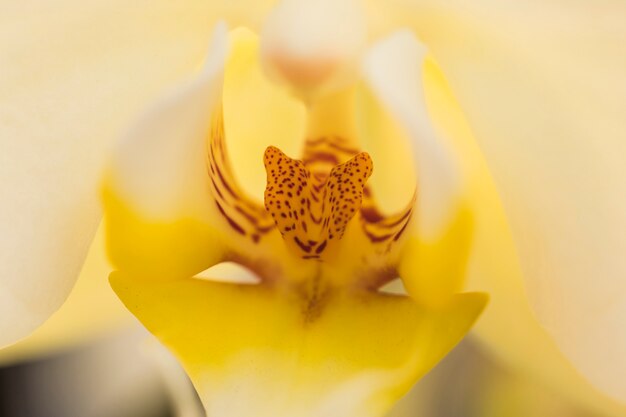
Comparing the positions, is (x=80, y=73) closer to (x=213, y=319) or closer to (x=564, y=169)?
(x=213, y=319)

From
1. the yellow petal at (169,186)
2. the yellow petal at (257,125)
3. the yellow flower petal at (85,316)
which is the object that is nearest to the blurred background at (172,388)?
the yellow flower petal at (85,316)

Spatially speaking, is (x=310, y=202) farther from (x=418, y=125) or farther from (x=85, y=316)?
(x=85, y=316)

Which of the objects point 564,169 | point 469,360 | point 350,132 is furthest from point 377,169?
point 469,360

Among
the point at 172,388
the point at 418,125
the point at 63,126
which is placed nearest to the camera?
the point at 418,125

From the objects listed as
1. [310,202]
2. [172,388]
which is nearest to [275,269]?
[310,202]

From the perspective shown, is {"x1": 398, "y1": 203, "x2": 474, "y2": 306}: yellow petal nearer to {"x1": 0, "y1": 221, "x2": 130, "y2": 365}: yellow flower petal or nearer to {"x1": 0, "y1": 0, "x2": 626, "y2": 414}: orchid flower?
{"x1": 0, "y1": 0, "x2": 626, "y2": 414}: orchid flower

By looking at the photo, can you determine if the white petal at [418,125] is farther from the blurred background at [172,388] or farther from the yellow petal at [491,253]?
the blurred background at [172,388]

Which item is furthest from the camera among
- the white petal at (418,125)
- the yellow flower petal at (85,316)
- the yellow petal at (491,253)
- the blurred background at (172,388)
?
the blurred background at (172,388)
